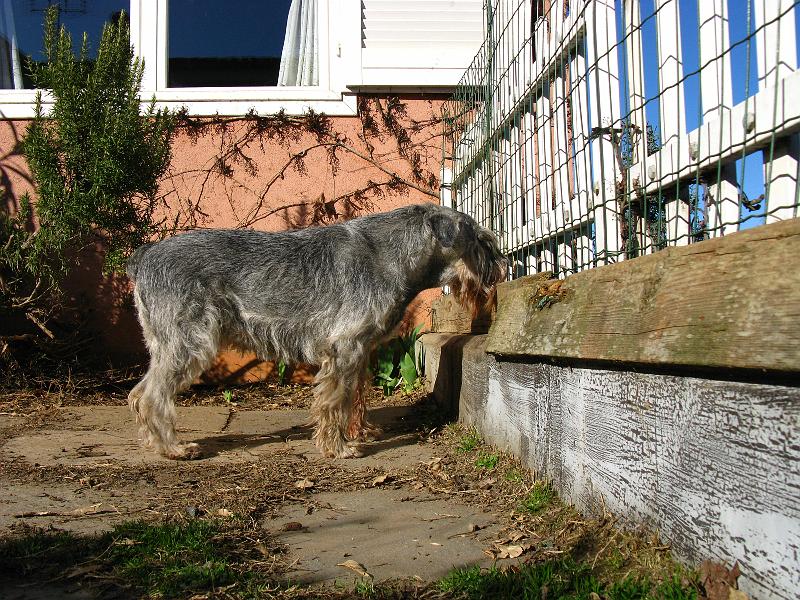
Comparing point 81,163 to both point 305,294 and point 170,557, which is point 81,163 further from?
point 170,557

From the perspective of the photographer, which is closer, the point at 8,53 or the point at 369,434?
the point at 369,434

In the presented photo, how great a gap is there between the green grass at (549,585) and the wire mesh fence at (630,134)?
1.16 m

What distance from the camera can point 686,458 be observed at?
7.29 ft

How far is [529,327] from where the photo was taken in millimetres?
3648

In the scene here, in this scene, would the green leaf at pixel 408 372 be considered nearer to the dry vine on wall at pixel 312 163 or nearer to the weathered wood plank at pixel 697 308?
the dry vine on wall at pixel 312 163

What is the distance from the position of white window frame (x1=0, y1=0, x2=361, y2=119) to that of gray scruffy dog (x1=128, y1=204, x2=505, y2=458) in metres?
3.14

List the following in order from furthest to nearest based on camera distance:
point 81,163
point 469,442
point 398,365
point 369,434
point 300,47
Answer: point 300,47, point 398,365, point 81,163, point 369,434, point 469,442

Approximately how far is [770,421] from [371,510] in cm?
216

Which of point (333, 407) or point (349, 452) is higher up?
point (333, 407)

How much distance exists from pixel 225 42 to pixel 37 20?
2.29 metres

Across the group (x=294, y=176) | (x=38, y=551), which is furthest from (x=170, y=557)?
(x=294, y=176)

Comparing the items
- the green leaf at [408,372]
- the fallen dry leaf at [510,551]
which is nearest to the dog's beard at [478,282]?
the green leaf at [408,372]

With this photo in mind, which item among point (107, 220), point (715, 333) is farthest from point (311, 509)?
point (107, 220)

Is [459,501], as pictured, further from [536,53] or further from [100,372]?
[100,372]
